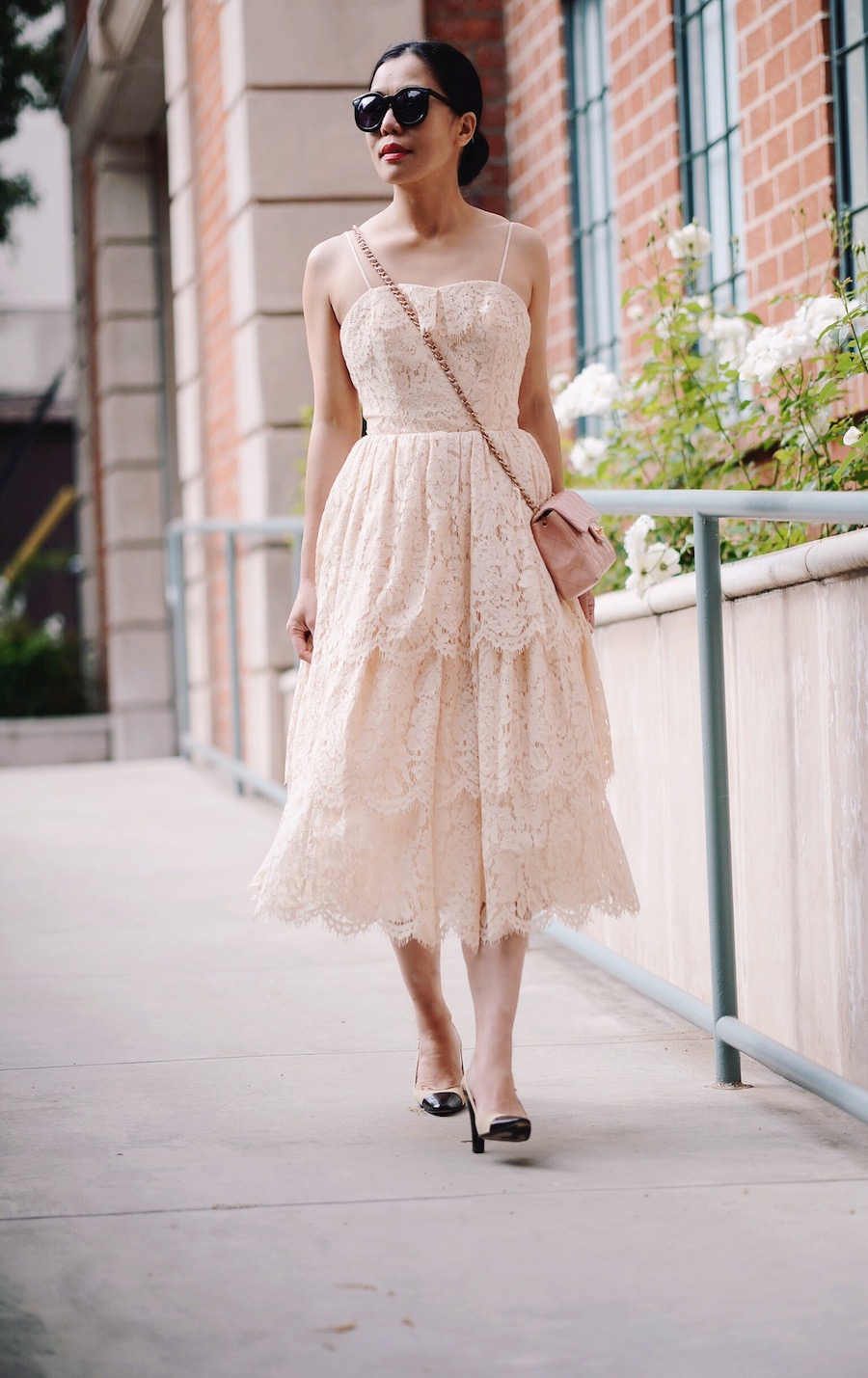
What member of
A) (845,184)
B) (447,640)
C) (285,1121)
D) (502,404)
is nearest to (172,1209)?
(285,1121)

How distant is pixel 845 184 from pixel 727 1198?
10.7 feet

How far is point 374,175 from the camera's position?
24.5 feet

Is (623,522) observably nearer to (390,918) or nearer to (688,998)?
(688,998)

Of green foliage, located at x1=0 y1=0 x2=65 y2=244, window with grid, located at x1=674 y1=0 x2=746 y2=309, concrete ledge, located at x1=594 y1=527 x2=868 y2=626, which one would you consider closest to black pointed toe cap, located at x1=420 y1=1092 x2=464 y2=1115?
concrete ledge, located at x1=594 y1=527 x2=868 y2=626

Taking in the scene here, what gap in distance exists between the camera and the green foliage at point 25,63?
51.8 feet

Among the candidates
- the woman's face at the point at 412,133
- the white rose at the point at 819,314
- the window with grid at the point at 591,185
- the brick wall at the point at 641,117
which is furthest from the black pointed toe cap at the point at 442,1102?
the window with grid at the point at 591,185

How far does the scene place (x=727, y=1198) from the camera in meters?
2.66

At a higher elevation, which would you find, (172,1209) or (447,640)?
(447,640)

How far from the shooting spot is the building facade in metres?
5.25

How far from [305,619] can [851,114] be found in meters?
2.61

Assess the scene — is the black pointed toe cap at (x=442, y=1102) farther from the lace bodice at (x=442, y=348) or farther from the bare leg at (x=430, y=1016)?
the lace bodice at (x=442, y=348)

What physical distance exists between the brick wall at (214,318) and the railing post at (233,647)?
0.61 metres

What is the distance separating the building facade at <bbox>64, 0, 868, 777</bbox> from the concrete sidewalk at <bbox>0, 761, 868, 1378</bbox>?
241 centimetres

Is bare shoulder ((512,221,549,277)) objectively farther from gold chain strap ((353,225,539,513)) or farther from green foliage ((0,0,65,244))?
green foliage ((0,0,65,244))
